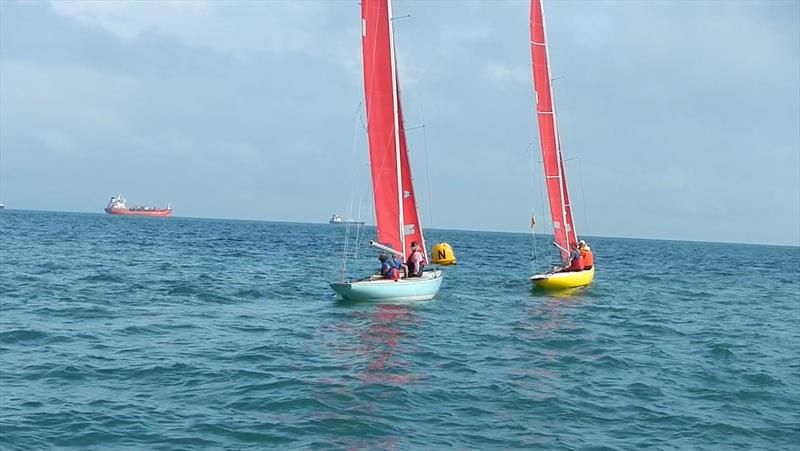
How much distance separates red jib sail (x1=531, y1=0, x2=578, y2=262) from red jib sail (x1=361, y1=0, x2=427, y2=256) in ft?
34.8

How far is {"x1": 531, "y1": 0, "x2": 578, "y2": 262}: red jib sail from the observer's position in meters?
36.2

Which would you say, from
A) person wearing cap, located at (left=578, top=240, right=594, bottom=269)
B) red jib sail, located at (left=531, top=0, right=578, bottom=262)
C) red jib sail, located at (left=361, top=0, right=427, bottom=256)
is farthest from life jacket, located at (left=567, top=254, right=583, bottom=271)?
red jib sail, located at (left=361, top=0, right=427, bottom=256)

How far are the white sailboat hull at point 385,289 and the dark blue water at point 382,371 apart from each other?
0.45 m

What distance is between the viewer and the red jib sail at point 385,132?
88.8ft

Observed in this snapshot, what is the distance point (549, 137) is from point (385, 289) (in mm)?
15078

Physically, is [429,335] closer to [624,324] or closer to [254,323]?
[254,323]

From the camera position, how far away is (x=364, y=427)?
1168 cm

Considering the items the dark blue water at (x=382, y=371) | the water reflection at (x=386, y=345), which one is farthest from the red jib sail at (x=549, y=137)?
the water reflection at (x=386, y=345)

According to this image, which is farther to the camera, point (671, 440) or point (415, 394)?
point (415, 394)

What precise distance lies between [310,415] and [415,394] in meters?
2.37

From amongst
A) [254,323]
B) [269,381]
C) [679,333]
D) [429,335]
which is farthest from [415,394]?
[679,333]

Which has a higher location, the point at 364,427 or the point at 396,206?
the point at 396,206

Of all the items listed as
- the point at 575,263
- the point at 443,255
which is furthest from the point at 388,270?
the point at 575,263

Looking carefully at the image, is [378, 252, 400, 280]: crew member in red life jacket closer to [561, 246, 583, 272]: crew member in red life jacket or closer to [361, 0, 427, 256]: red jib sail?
[361, 0, 427, 256]: red jib sail
